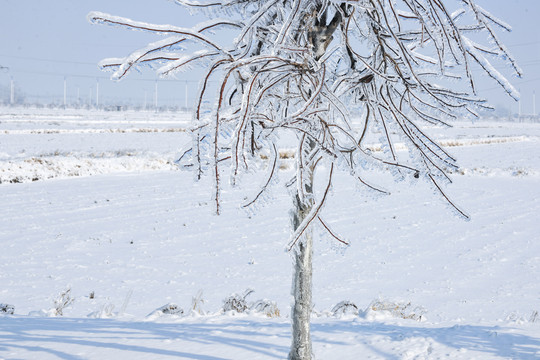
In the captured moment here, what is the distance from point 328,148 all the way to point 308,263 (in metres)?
0.84

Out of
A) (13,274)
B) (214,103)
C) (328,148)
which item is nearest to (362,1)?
(328,148)

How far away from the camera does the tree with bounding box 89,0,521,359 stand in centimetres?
195

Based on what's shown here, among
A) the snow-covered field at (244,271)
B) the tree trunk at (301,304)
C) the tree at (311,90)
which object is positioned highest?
the tree at (311,90)

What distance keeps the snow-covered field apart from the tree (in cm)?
44

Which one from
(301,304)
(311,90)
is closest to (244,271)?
(301,304)

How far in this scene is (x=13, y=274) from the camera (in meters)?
7.33

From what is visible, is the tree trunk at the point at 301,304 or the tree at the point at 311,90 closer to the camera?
the tree at the point at 311,90

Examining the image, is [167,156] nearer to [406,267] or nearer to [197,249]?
[197,249]

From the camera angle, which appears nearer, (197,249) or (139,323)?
(139,323)

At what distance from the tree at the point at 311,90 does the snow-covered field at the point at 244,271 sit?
44cm

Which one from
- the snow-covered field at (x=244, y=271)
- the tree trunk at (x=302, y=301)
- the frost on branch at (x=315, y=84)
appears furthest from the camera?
the snow-covered field at (x=244, y=271)

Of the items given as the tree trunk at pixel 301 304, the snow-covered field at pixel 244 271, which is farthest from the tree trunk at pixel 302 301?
the snow-covered field at pixel 244 271

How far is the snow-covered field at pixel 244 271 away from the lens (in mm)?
3533

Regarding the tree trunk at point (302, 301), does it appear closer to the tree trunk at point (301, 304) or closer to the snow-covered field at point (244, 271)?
the tree trunk at point (301, 304)
